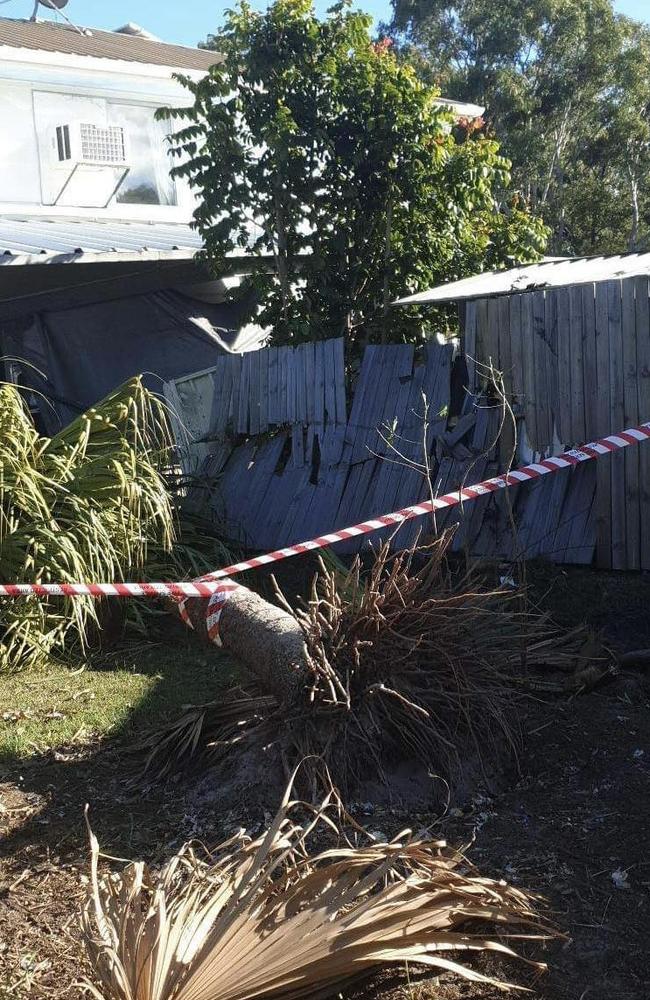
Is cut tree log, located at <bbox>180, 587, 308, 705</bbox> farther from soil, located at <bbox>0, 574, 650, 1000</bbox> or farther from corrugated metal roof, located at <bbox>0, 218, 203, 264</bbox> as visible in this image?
corrugated metal roof, located at <bbox>0, 218, 203, 264</bbox>

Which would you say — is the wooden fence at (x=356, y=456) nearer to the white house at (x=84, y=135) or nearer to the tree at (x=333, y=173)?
the tree at (x=333, y=173)

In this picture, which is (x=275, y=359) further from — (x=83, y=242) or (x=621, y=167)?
(x=621, y=167)

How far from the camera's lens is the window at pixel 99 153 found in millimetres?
13453

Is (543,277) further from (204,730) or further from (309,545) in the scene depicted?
(204,730)

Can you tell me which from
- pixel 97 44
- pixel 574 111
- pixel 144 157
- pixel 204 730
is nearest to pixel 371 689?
pixel 204 730

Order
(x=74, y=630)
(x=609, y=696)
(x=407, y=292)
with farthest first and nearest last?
(x=407, y=292) → (x=74, y=630) → (x=609, y=696)

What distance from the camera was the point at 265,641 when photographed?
4.25 m

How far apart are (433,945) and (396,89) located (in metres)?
8.15

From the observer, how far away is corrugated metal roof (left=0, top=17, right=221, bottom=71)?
48.8ft

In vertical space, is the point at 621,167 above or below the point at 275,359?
above

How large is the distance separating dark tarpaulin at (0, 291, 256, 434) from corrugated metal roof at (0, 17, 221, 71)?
423 cm

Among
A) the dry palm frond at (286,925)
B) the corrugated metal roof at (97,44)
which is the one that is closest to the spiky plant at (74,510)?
the dry palm frond at (286,925)

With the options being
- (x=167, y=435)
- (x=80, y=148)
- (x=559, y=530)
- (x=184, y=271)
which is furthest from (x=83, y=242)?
(x=559, y=530)

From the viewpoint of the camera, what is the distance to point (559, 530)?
280 inches
